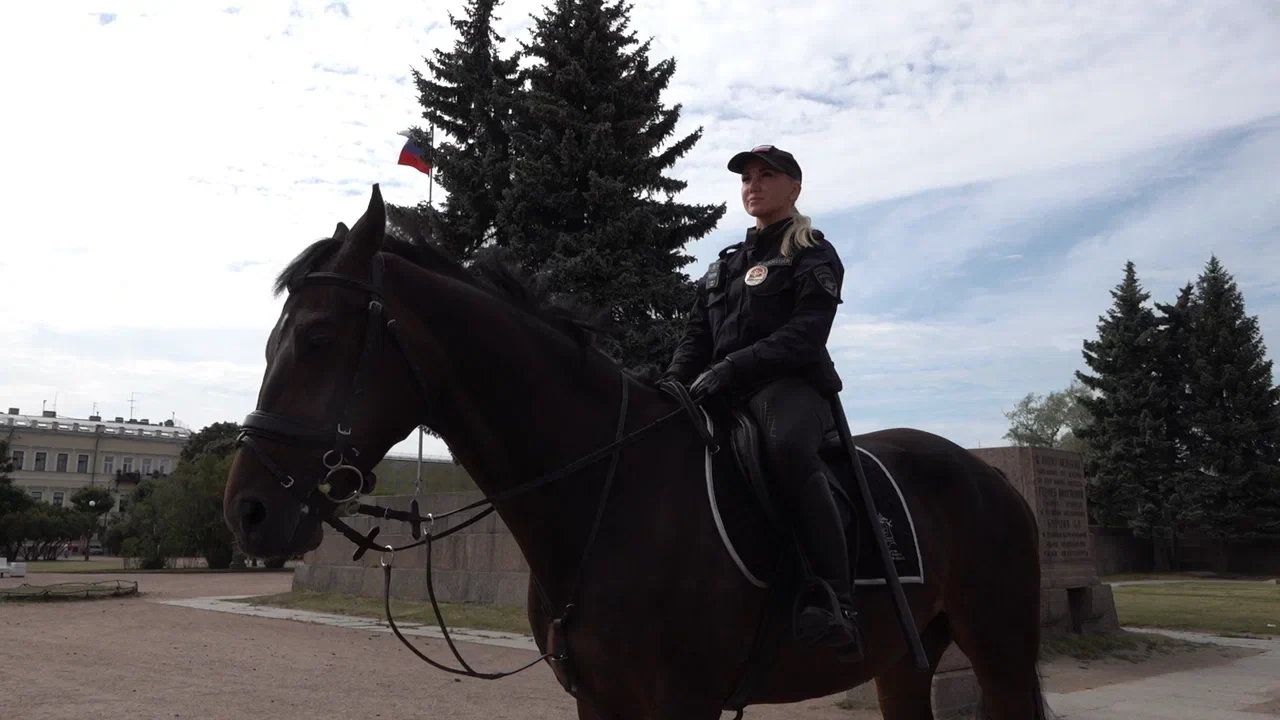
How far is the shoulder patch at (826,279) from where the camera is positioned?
342cm

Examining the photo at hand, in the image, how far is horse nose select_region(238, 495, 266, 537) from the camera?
8.36 feet

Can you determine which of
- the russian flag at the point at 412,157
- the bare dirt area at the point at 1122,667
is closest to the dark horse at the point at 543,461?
the bare dirt area at the point at 1122,667

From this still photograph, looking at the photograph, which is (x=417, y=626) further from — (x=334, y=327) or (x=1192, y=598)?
(x=1192, y=598)

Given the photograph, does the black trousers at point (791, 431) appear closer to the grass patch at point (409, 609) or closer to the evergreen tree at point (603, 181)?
the grass patch at point (409, 609)

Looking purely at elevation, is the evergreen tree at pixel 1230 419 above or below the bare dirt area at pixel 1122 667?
above

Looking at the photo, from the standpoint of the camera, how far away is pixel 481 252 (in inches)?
136

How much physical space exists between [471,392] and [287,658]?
32.8 ft

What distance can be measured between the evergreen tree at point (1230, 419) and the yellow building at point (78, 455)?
85.9 metres

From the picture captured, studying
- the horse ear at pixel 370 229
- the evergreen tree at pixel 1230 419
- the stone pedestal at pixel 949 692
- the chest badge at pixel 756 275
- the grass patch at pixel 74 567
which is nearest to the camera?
the horse ear at pixel 370 229

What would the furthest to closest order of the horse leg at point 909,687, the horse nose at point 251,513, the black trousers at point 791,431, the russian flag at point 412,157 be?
the russian flag at point 412,157 < the horse leg at point 909,687 < the black trousers at point 791,431 < the horse nose at point 251,513

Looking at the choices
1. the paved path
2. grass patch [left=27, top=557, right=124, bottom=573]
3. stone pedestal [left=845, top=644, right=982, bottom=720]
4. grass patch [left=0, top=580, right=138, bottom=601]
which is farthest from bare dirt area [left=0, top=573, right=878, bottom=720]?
grass patch [left=27, top=557, right=124, bottom=573]

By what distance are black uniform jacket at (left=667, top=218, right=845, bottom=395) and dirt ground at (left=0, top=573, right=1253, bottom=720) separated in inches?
208

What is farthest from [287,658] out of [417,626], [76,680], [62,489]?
[62,489]

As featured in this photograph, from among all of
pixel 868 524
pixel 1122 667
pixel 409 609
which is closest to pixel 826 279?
pixel 868 524
